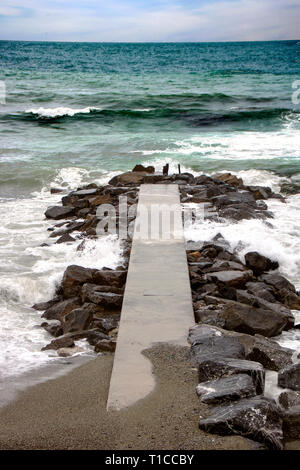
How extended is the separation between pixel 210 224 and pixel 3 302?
3752 mm

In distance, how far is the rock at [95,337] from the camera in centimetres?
533

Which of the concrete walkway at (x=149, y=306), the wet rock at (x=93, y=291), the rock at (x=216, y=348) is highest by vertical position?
the rock at (x=216, y=348)

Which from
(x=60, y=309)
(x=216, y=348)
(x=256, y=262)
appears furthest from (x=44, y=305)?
(x=256, y=262)

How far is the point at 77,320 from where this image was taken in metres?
5.72

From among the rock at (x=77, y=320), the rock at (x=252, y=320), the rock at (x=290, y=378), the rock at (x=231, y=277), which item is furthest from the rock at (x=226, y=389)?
the rock at (x=231, y=277)

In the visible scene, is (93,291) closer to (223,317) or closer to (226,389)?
(223,317)

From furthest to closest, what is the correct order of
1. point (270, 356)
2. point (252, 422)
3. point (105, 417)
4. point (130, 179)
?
point (130, 179) < point (270, 356) < point (105, 417) < point (252, 422)

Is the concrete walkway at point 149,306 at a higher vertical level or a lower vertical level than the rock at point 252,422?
lower

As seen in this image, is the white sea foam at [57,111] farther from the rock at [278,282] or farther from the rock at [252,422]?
the rock at [252,422]

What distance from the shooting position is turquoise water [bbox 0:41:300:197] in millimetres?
15273

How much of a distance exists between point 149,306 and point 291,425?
221 centimetres

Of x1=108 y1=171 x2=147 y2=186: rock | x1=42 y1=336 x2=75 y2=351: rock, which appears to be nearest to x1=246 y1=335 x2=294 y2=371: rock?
x1=42 y1=336 x2=75 y2=351: rock

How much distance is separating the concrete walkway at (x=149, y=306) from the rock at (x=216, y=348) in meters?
0.27
